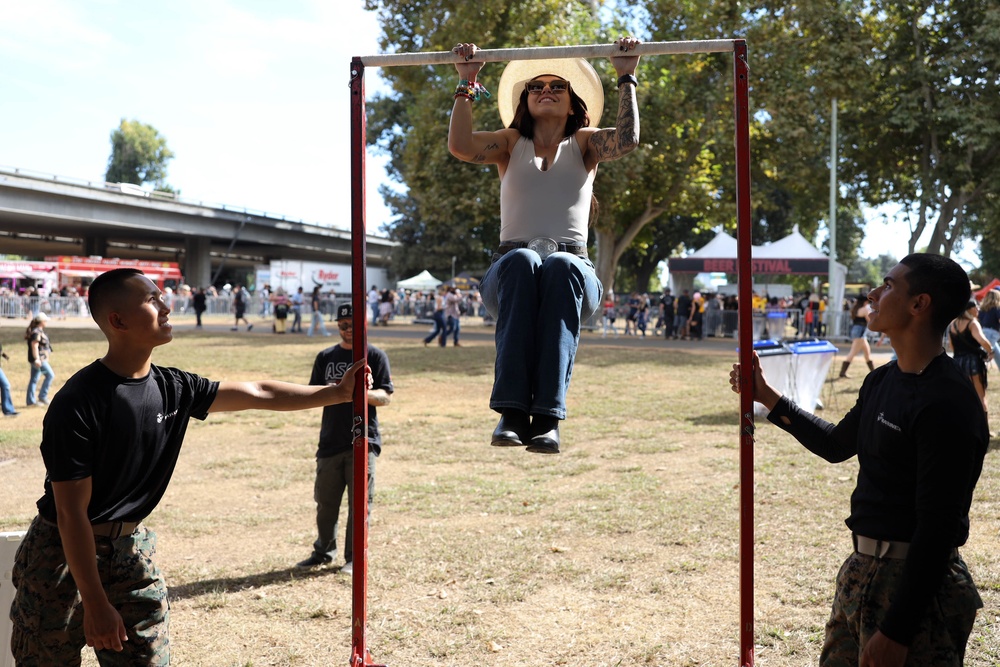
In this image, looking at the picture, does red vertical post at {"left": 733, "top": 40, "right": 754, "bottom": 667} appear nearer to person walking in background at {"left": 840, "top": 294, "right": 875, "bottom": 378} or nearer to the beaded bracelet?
the beaded bracelet

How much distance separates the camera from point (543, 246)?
4.11m

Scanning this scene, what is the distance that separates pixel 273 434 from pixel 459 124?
29.5 ft

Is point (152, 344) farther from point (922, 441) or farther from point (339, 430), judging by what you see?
point (339, 430)

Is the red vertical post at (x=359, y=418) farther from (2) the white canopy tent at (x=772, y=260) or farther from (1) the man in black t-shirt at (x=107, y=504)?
(2) the white canopy tent at (x=772, y=260)

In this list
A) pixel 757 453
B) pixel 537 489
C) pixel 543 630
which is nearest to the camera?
pixel 543 630

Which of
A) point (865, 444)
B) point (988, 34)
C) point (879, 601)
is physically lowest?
point (879, 601)

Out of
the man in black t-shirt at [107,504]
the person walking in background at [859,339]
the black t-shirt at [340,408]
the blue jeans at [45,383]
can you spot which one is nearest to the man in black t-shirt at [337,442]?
the black t-shirt at [340,408]

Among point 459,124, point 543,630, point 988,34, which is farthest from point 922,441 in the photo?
point 988,34

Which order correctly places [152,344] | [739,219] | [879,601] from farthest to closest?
[739,219] → [152,344] → [879,601]

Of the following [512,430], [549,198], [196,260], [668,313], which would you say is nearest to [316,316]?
[668,313]

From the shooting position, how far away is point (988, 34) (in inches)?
1048

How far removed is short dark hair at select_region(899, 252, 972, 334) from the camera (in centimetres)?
279

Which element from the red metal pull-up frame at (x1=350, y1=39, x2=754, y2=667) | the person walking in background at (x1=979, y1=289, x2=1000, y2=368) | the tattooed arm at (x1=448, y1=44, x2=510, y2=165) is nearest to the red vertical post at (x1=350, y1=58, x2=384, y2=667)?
the red metal pull-up frame at (x1=350, y1=39, x2=754, y2=667)

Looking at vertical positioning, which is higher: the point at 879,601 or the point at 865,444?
the point at 865,444
